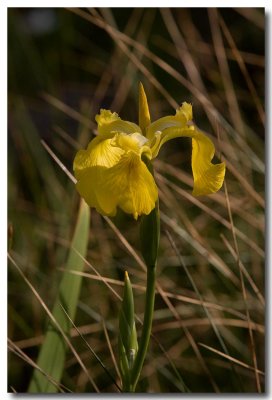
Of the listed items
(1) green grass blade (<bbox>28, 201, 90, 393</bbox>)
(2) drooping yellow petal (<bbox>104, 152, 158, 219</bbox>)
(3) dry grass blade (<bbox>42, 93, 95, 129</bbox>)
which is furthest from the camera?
(3) dry grass blade (<bbox>42, 93, 95, 129</bbox>)

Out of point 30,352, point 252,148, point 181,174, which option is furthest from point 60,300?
point 252,148

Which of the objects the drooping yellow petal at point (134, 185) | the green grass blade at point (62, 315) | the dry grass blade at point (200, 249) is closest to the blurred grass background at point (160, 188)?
the dry grass blade at point (200, 249)

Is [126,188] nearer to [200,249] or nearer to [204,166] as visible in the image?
[204,166]

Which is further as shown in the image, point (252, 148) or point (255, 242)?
point (252, 148)

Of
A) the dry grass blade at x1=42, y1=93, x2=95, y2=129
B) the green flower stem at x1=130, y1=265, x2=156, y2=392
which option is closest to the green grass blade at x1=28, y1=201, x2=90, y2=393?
the green flower stem at x1=130, y1=265, x2=156, y2=392

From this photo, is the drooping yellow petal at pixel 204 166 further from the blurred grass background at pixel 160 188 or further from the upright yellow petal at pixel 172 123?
the blurred grass background at pixel 160 188

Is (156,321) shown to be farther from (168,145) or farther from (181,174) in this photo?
(168,145)

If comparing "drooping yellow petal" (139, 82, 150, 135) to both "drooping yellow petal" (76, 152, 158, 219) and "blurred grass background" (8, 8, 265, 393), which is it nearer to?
"drooping yellow petal" (76, 152, 158, 219)
